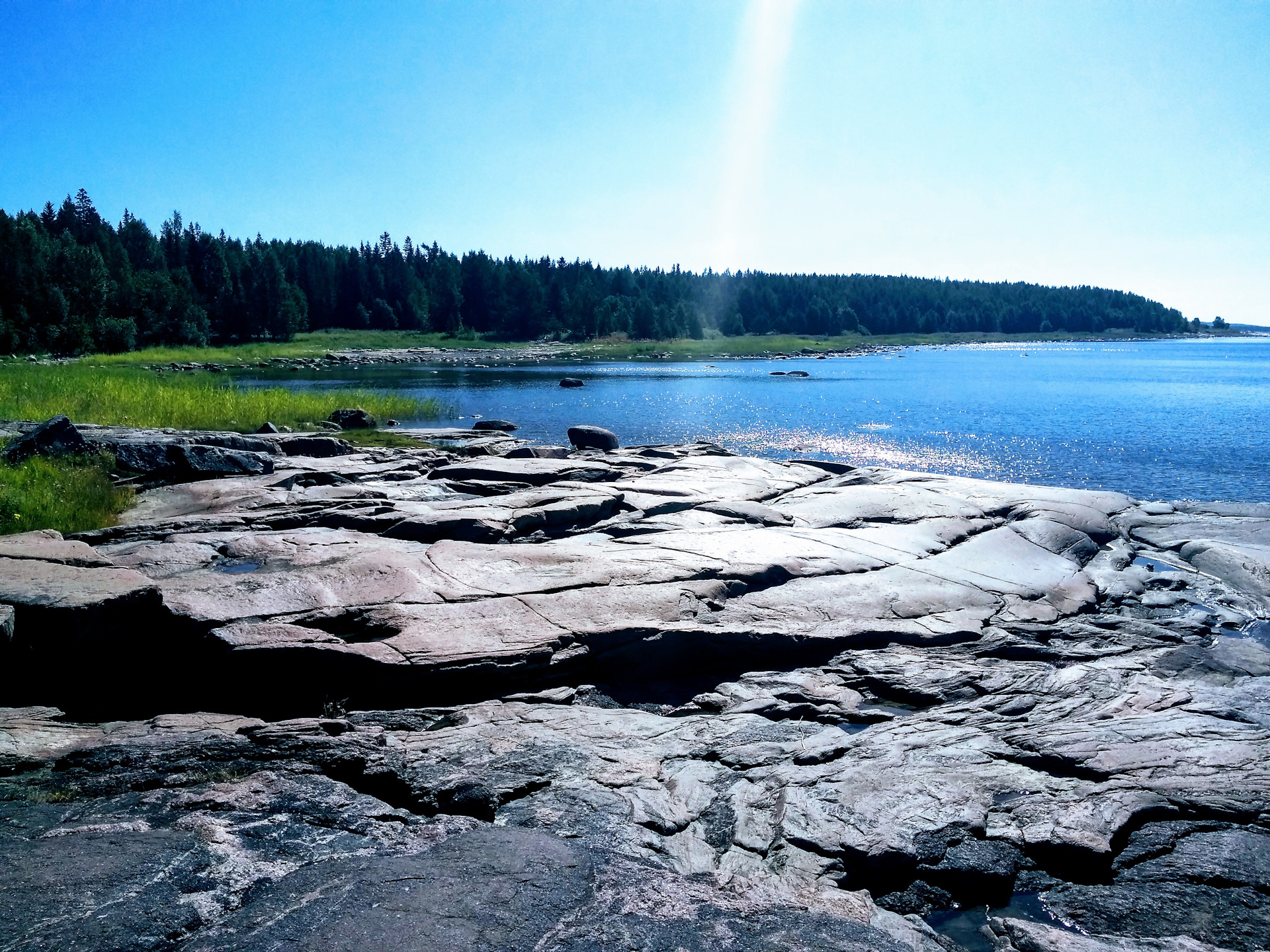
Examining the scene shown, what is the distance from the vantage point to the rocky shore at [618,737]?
4297mm

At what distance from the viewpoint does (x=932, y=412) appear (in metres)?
40.3

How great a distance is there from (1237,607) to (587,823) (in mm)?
9596

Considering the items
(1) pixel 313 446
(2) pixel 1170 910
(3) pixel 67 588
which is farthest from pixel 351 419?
(2) pixel 1170 910

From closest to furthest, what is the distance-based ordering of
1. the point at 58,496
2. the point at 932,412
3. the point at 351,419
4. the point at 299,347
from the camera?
the point at 58,496 < the point at 351,419 < the point at 932,412 < the point at 299,347

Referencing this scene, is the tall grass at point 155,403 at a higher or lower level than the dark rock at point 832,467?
higher

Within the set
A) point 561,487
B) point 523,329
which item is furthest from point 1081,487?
point 523,329

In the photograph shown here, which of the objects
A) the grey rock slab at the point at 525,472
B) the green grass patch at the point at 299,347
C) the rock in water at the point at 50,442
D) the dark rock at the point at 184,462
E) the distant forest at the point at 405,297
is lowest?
the grey rock slab at the point at 525,472

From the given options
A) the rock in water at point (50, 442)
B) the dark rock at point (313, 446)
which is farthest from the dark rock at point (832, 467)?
the rock in water at point (50, 442)

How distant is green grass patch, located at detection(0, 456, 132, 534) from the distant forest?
57.9 m

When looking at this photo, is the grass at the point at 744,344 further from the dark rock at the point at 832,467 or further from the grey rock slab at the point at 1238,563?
the grey rock slab at the point at 1238,563

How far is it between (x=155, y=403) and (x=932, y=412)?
3318 cm

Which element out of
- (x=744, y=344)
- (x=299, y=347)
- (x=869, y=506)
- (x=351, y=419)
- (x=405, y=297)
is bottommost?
(x=869, y=506)

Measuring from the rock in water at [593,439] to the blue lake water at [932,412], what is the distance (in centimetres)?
363

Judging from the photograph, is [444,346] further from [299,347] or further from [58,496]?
[58,496]
